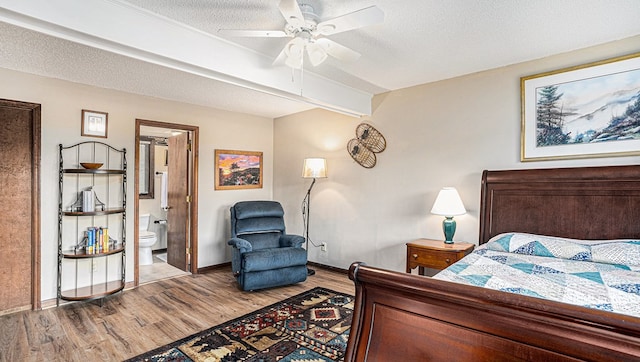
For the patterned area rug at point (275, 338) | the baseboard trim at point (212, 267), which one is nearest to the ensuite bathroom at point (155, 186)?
the baseboard trim at point (212, 267)

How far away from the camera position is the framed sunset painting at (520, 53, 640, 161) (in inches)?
101

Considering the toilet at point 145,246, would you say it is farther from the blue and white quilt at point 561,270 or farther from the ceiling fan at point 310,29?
the blue and white quilt at point 561,270

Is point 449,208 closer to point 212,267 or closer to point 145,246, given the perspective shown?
point 212,267

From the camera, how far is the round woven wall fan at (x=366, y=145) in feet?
13.7

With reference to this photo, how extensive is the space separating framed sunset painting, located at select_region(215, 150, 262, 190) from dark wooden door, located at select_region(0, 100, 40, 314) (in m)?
2.05

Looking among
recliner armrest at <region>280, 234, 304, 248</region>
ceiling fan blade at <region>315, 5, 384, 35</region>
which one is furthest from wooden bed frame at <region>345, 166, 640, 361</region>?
recliner armrest at <region>280, 234, 304, 248</region>

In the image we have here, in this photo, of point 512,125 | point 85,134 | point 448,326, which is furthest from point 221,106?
point 448,326

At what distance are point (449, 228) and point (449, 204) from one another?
0.83 feet

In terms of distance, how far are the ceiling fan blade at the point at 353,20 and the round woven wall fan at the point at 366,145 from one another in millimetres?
2256

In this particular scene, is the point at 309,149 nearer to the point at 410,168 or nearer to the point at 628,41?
the point at 410,168

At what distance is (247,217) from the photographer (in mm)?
4328

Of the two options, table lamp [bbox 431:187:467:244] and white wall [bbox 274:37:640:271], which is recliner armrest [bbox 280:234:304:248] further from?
table lamp [bbox 431:187:467:244]

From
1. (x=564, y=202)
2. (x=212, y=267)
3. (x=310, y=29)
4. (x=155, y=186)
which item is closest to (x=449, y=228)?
(x=564, y=202)

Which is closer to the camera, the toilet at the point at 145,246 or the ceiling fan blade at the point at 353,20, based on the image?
the ceiling fan blade at the point at 353,20
